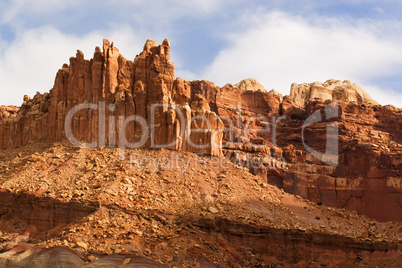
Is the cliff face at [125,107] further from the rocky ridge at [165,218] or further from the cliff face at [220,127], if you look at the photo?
the rocky ridge at [165,218]

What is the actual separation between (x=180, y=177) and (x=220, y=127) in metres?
8.40

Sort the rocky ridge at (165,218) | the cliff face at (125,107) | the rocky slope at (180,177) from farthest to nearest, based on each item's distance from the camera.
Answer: the cliff face at (125,107)
the rocky slope at (180,177)
the rocky ridge at (165,218)

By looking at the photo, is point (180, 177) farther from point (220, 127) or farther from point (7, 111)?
point (7, 111)

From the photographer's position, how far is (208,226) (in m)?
49.9

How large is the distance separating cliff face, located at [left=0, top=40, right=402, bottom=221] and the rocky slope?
15 centimetres

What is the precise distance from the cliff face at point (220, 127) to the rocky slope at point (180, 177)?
0.49 feet

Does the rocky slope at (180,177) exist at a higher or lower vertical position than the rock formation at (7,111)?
lower

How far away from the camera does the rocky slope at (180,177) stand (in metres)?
47.6

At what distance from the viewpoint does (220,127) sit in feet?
201

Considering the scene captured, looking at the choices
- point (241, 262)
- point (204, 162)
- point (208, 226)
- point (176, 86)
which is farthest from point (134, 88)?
point (241, 262)

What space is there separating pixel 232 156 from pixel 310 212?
43.7 feet

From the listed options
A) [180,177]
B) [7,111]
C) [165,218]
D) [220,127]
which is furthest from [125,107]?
[7,111]

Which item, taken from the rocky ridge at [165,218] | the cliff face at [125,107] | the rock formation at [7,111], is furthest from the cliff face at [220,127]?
the rock formation at [7,111]

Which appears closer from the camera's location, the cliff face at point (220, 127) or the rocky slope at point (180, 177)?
the rocky slope at point (180, 177)
